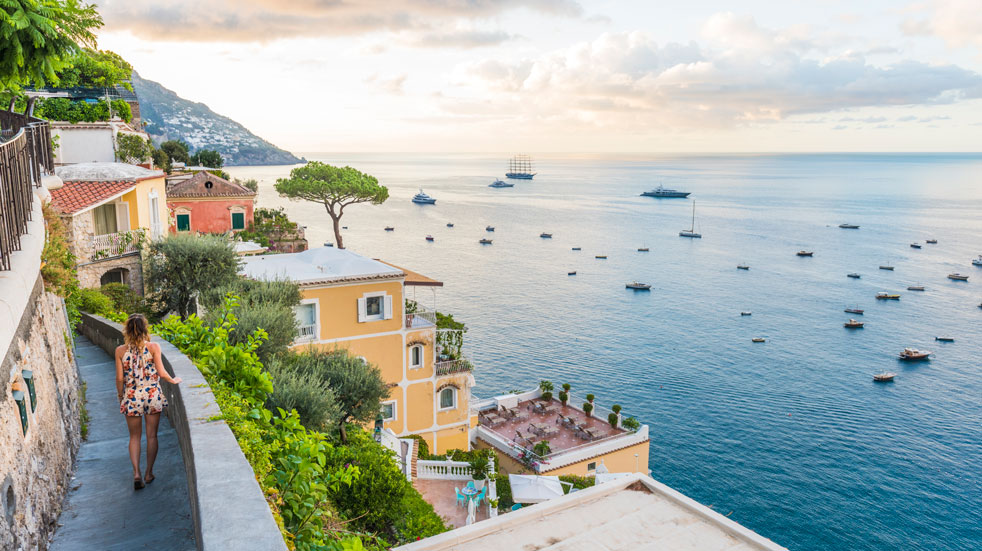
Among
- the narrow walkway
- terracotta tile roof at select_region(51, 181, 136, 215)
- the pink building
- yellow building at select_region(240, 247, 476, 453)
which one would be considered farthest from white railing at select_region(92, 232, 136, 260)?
the pink building

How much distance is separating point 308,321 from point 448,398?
8.26 metres

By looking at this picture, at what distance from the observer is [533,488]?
25.4 metres

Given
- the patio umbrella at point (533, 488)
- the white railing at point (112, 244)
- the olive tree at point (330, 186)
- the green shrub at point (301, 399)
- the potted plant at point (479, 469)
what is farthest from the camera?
the olive tree at point (330, 186)

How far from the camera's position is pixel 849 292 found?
76312 millimetres

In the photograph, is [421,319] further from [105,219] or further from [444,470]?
[105,219]

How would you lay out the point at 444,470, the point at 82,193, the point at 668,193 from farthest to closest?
1. the point at 668,193
2. the point at 444,470
3. the point at 82,193

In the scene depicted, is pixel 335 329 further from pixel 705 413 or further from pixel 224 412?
pixel 705 413

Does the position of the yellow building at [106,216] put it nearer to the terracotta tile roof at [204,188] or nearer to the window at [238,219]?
the terracotta tile roof at [204,188]

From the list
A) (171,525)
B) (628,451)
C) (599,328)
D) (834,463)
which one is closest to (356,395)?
(171,525)

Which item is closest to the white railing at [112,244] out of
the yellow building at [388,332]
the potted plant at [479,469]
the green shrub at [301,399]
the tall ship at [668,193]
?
the yellow building at [388,332]

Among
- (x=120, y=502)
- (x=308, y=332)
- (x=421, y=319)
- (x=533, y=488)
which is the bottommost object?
(x=533, y=488)

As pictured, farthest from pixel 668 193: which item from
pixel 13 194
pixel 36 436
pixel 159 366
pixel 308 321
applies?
pixel 36 436

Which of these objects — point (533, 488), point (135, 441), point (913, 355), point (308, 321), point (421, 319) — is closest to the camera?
point (135, 441)

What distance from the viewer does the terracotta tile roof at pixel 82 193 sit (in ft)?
64.3
